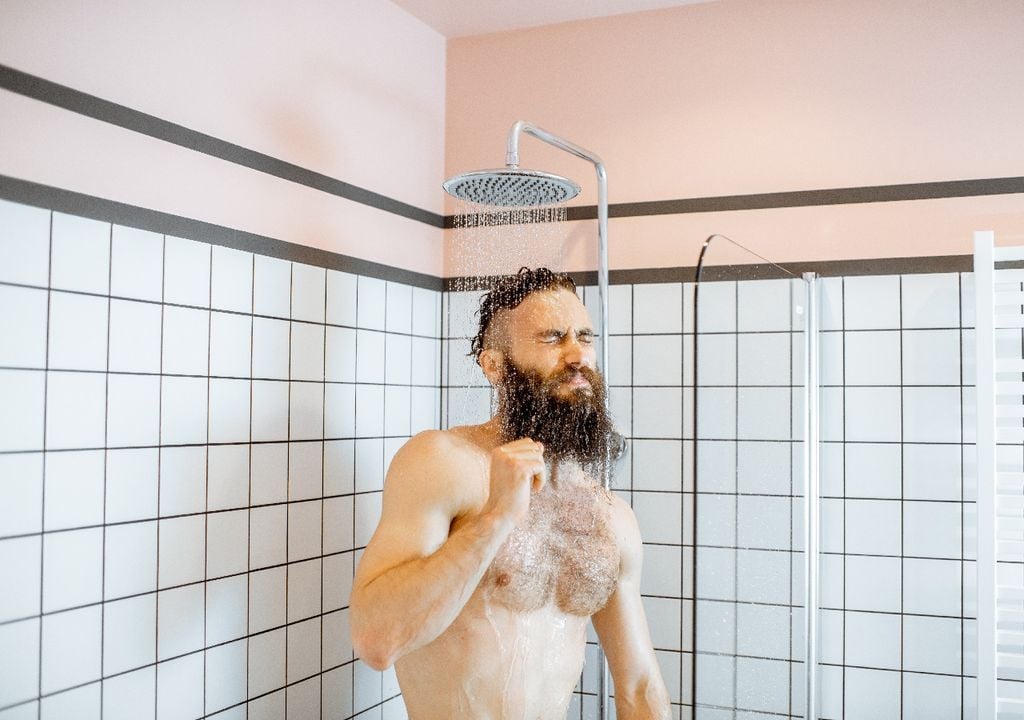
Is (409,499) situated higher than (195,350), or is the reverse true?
(195,350)

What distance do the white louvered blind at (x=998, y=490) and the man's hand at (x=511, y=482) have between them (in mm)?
864

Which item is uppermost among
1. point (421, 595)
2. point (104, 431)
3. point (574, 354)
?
point (574, 354)

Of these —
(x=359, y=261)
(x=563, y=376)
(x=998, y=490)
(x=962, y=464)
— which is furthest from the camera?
(x=359, y=261)

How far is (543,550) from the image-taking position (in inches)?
63.4

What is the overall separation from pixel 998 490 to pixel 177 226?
1.53 meters

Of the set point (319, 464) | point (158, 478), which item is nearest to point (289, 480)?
point (319, 464)

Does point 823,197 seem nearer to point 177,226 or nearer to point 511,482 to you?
point 511,482

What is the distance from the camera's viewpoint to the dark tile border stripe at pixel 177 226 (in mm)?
1336

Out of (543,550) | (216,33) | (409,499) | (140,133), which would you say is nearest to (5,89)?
(140,133)

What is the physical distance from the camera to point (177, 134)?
1.59 m

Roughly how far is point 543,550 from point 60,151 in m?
0.98

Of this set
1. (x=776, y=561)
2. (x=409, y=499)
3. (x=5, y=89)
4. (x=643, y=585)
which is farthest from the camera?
(x=643, y=585)

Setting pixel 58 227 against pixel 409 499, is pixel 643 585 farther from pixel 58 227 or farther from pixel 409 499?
pixel 58 227

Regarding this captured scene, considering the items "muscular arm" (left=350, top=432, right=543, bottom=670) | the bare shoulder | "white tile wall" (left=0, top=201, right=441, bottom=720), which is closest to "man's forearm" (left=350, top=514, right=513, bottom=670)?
"muscular arm" (left=350, top=432, right=543, bottom=670)
